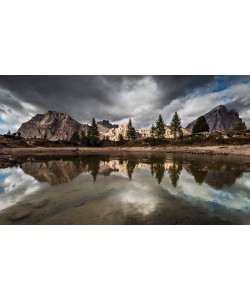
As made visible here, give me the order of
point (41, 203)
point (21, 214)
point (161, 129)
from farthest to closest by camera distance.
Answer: point (161, 129) → point (41, 203) → point (21, 214)

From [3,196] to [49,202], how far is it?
2.84 metres

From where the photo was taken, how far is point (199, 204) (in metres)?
7.21

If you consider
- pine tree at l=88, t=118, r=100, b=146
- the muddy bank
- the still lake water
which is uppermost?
pine tree at l=88, t=118, r=100, b=146

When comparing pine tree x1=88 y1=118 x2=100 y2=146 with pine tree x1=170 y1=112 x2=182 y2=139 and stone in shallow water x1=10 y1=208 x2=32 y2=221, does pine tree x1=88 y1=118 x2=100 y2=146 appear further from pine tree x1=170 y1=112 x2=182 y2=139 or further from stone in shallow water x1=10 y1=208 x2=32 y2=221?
stone in shallow water x1=10 y1=208 x2=32 y2=221

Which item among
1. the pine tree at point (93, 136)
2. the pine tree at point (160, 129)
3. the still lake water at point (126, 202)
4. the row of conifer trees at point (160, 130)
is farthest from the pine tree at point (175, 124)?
the still lake water at point (126, 202)

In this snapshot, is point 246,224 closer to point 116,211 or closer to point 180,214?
point 180,214

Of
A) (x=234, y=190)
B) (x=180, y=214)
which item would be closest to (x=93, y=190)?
(x=180, y=214)

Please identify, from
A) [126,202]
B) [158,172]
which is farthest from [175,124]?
[126,202]

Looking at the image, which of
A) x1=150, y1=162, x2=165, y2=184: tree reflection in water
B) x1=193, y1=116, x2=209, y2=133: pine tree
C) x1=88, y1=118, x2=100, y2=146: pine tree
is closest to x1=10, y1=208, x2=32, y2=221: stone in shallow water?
x1=150, y1=162, x2=165, y2=184: tree reflection in water

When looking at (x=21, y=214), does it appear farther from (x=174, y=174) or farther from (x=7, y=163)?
(x=7, y=163)

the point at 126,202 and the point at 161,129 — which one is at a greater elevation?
the point at 161,129

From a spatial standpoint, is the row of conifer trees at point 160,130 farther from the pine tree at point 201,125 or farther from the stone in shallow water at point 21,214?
the stone in shallow water at point 21,214

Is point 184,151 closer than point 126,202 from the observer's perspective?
No

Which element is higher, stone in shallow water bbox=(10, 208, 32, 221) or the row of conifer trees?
the row of conifer trees
